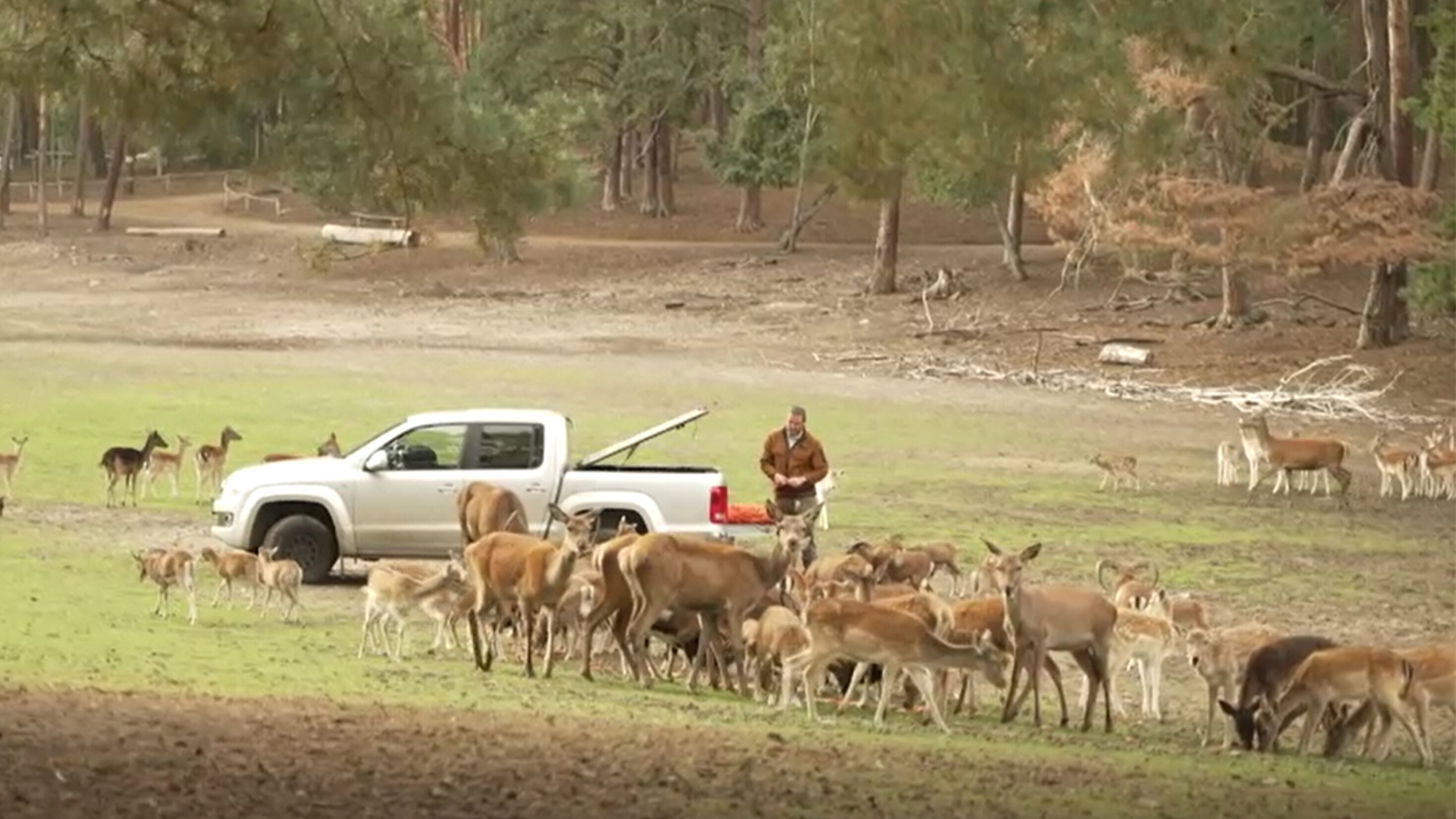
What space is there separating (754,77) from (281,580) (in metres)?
51.4

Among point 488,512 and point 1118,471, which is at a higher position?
point 488,512

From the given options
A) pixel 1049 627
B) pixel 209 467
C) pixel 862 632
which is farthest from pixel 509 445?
pixel 862 632

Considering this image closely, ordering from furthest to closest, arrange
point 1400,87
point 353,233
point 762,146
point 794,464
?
point 762,146 < point 353,233 < point 1400,87 < point 794,464

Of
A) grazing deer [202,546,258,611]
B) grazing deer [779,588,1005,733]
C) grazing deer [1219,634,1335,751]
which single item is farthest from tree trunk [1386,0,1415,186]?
grazing deer [779,588,1005,733]

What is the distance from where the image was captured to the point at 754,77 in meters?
73.4

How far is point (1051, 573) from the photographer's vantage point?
2833 cm

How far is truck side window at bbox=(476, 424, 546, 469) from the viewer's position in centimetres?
2736

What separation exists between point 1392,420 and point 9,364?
23.9 metres

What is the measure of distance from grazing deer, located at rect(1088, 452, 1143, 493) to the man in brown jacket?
40.1ft

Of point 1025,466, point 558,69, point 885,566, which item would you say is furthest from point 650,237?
point 885,566

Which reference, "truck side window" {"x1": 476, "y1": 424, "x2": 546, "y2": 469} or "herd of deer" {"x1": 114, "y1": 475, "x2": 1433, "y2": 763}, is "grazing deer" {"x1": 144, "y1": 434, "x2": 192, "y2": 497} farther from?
"herd of deer" {"x1": 114, "y1": 475, "x2": 1433, "y2": 763}

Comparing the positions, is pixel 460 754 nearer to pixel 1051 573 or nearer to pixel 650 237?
pixel 1051 573

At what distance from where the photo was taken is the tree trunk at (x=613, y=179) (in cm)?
8444

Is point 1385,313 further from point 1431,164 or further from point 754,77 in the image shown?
point 754,77
